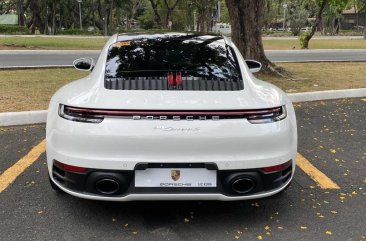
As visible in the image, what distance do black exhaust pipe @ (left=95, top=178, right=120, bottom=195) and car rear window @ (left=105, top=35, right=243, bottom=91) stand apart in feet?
2.25

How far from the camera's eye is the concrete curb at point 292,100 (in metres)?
6.42

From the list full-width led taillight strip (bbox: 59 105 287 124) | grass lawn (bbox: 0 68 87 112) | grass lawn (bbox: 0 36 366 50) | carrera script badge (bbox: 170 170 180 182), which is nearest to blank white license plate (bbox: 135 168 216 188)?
carrera script badge (bbox: 170 170 180 182)

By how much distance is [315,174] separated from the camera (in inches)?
184

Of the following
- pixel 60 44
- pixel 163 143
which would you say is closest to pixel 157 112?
pixel 163 143

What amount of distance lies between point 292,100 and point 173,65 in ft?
16.7

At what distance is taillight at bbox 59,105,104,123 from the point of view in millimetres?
3139

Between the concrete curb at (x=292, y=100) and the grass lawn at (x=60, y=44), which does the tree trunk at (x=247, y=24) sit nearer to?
the concrete curb at (x=292, y=100)

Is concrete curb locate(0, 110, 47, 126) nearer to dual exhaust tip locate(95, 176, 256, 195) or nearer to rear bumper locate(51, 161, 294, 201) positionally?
rear bumper locate(51, 161, 294, 201)

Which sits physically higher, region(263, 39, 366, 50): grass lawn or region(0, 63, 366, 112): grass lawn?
region(0, 63, 366, 112): grass lawn

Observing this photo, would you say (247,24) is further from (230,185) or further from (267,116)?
(230,185)

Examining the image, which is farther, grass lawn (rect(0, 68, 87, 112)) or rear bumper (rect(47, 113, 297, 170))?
grass lawn (rect(0, 68, 87, 112))

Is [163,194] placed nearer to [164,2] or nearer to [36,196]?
[36,196]

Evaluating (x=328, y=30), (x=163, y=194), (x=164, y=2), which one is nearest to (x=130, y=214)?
(x=163, y=194)

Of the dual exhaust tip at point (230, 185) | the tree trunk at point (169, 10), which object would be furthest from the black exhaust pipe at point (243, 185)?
the tree trunk at point (169, 10)
